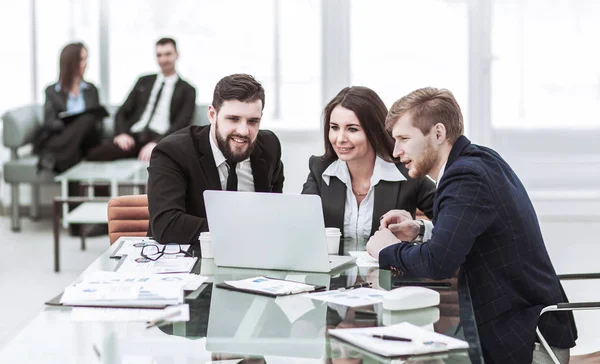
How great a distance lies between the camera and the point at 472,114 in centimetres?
781

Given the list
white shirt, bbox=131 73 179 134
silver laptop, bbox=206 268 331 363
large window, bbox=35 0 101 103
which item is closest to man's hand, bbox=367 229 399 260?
silver laptop, bbox=206 268 331 363

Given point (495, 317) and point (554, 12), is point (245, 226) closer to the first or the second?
point (495, 317)

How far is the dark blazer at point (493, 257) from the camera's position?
2451 millimetres

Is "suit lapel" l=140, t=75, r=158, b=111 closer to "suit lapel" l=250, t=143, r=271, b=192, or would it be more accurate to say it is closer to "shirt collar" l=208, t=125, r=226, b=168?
"suit lapel" l=250, t=143, r=271, b=192

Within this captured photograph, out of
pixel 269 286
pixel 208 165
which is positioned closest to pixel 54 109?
pixel 208 165

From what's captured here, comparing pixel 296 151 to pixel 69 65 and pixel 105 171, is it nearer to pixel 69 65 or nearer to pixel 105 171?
pixel 105 171

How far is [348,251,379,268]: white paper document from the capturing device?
2.71 m

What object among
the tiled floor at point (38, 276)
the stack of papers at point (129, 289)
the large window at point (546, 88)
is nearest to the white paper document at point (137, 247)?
the stack of papers at point (129, 289)

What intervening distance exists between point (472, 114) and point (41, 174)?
3664mm

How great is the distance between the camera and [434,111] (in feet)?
8.82

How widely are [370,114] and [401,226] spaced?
2.19ft

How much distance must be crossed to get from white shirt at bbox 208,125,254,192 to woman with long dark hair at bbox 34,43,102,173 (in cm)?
416

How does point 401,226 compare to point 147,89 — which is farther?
point 147,89

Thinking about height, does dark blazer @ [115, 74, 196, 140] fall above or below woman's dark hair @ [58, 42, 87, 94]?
below
